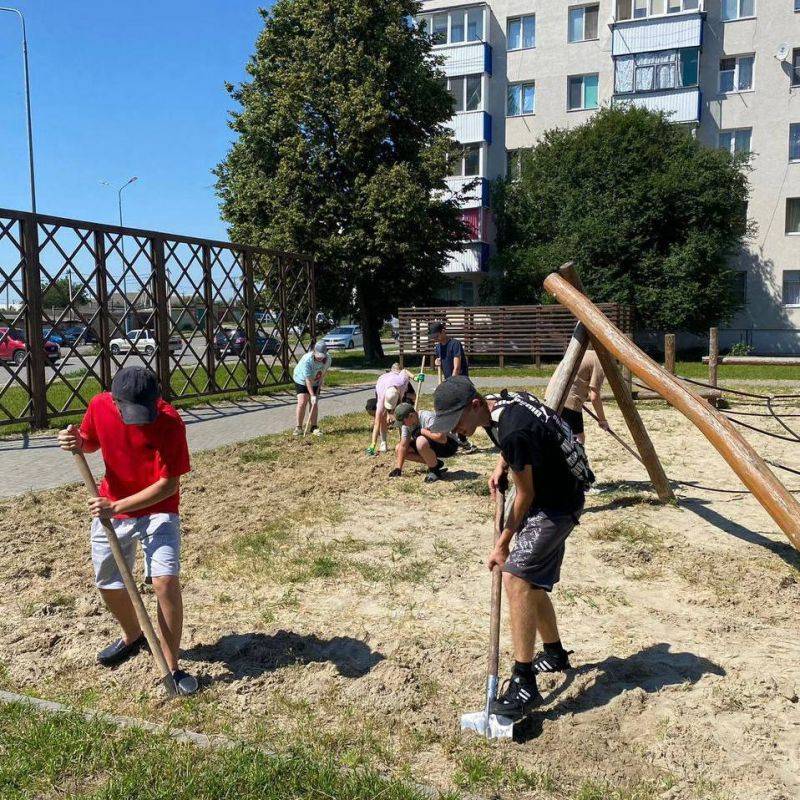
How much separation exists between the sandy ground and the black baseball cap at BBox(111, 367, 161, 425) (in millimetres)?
1454

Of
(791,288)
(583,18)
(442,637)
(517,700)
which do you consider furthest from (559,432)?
(583,18)

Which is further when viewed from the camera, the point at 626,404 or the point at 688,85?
the point at 688,85

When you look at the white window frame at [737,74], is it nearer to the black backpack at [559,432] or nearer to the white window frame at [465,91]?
the white window frame at [465,91]

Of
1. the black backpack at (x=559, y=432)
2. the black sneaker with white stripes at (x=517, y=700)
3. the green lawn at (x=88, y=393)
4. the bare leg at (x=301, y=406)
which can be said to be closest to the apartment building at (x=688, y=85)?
the green lawn at (x=88, y=393)

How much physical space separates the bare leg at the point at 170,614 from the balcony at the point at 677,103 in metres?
32.8

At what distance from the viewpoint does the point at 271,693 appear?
401 cm

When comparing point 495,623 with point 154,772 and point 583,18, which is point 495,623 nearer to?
point 154,772

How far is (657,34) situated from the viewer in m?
32.8

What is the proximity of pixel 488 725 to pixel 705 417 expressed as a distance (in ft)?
7.24

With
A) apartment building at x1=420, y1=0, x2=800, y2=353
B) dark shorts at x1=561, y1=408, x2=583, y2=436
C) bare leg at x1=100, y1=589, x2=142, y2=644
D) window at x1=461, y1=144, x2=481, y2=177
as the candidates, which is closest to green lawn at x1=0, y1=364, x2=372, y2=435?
dark shorts at x1=561, y1=408, x2=583, y2=436

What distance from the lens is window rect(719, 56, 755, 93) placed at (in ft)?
107

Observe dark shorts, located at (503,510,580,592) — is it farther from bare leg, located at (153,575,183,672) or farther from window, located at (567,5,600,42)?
window, located at (567,5,600,42)

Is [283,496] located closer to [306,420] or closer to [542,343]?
[306,420]

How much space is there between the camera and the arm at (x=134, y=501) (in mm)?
3807
